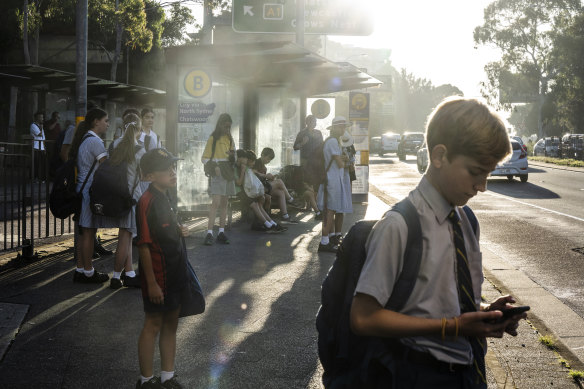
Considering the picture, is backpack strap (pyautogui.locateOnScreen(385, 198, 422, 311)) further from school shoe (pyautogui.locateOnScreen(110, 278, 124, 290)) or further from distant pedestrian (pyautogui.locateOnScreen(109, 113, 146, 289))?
school shoe (pyautogui.locateOnScreen(110, 278, 124, 290))

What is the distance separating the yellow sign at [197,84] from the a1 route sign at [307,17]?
19.7 ft

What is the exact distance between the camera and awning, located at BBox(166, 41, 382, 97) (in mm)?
11273

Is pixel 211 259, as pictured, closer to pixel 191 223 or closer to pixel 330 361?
pixel 191 223

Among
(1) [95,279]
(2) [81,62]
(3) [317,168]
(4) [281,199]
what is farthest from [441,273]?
(4) [281,199]

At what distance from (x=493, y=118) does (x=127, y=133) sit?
5.15 meters

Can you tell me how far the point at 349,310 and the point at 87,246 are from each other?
5.28m

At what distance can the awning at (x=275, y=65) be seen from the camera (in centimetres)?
1127

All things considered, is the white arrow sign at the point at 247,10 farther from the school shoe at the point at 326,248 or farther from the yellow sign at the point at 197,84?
the school shoe at the point at 326,248

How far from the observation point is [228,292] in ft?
22.6

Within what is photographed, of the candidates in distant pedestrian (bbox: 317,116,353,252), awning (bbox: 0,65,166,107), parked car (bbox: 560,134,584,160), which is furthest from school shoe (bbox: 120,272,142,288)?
parked car (bbox: 560,134,584,160)

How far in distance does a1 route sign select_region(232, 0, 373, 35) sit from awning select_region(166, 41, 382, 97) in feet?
5.15

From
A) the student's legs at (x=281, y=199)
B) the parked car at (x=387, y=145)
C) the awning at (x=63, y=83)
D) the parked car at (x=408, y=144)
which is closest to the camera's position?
the student's legs at (x=281, y=199)

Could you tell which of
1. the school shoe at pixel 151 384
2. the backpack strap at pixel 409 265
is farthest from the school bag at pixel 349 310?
the school shoe at pixel 151 384

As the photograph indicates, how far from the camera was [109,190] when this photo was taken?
679 centimetres
